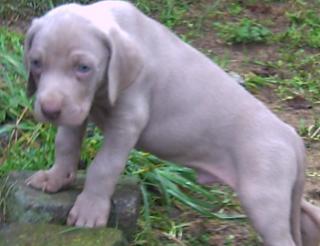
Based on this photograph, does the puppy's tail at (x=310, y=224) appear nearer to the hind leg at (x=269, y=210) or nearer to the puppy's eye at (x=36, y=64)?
the hind leg at (x=269, y=210)

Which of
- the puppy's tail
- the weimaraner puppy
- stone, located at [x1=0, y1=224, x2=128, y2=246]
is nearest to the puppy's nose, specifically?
the weimaraner puppy

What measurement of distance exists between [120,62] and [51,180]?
2.61 feet

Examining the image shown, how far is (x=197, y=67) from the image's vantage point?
14.4 feet

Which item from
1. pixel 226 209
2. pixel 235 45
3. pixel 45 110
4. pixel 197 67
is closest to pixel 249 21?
pixel 235 45

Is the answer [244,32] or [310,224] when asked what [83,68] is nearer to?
[310,224]

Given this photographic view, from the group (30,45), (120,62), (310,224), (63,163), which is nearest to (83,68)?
(120,62)

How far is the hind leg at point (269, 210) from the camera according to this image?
13.9 feet

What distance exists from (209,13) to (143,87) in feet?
12.4

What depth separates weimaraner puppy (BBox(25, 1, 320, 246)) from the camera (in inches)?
160

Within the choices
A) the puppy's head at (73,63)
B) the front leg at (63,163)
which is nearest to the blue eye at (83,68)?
the puppy's head at (73,63)

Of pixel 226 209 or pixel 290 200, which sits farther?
pixel 226 209

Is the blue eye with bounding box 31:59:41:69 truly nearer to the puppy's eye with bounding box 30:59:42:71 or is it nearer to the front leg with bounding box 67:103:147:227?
the puppy's eye with bounding box 30:59:42:71

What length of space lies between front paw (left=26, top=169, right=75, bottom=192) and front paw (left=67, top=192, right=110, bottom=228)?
0.24 m

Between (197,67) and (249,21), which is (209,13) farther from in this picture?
(197,67)
